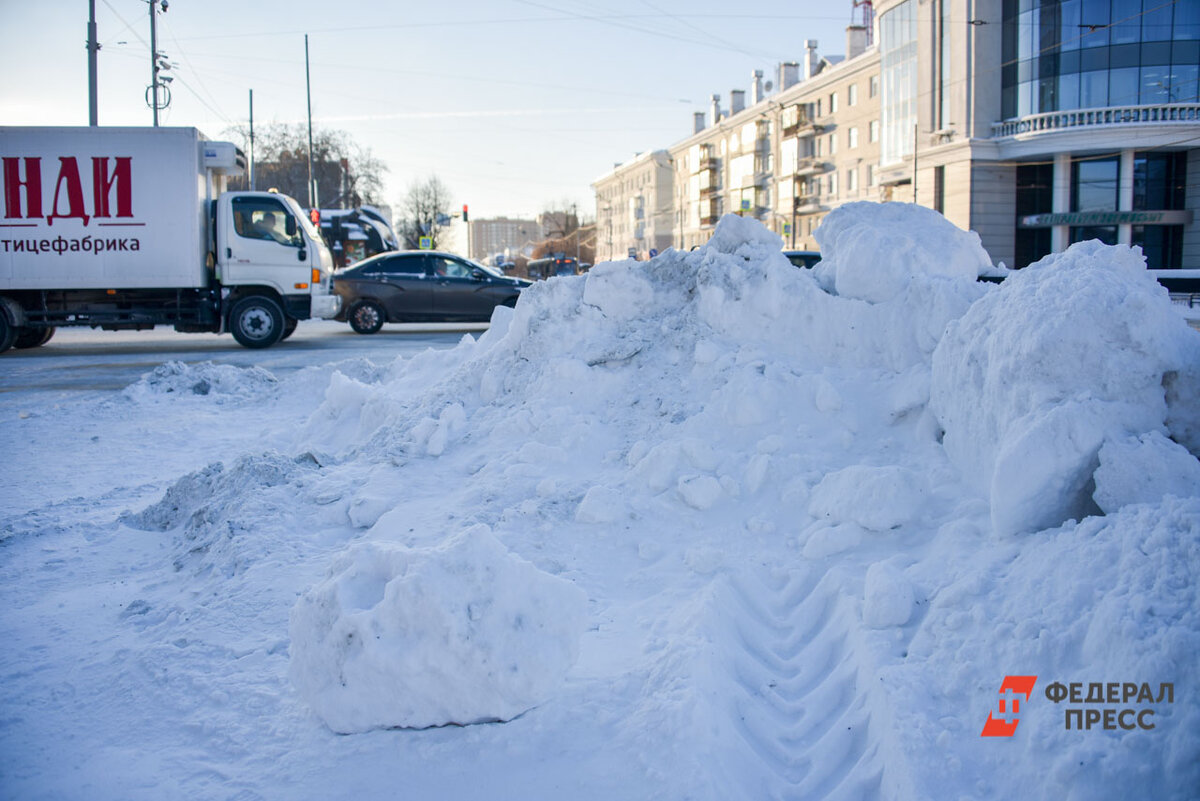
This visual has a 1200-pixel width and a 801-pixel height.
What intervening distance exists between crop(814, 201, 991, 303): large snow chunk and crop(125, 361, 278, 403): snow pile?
6.42 metres

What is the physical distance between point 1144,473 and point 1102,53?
35181 millimetres

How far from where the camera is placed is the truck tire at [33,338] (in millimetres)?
14742

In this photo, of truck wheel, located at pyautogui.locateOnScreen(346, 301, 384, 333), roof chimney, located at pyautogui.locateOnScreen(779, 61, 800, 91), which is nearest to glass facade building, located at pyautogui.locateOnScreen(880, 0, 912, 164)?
roof chimney, located at pyautogui.locateOnScreen(779, 61, 800, 91)

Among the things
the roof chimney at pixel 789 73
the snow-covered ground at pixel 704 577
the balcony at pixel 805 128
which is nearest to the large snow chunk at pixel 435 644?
the snow-covered ground at pixel 704 577

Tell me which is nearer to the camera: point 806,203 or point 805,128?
point 805,128

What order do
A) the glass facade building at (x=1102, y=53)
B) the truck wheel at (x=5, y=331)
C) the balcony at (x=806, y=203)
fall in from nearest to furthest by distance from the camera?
the truck wheel at (x=5, y=331) → the glass facade building at (x=1102, y=53) → the balcony at (x=806, y=203)

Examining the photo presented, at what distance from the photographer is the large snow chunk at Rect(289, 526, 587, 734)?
8.80 feet

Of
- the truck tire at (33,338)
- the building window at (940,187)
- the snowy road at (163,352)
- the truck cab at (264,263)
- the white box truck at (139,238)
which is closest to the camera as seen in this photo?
the snowy road at (163,352)

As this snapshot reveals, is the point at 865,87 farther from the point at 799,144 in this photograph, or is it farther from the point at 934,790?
the point at 934,790

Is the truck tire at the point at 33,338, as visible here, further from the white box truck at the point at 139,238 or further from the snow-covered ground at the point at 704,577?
the snow-covered ground at the point at 704,577

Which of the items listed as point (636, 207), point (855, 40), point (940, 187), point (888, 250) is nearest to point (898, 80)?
point (940, 187)

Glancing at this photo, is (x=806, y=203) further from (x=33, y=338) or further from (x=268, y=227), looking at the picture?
(x=33, y=338)

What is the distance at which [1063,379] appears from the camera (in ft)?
11.0

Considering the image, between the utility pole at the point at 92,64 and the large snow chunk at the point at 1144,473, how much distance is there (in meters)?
20.7
